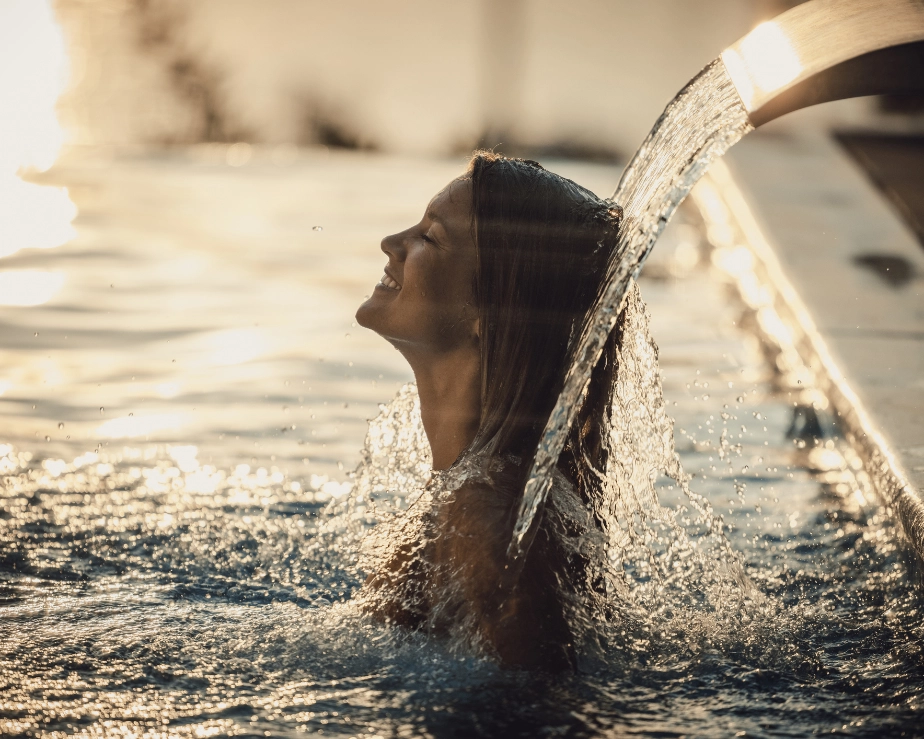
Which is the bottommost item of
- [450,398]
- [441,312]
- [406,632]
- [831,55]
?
[406,632]

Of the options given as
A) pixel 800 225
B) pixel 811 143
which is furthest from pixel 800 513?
pixel 811 143

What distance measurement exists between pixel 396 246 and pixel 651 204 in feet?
1.90

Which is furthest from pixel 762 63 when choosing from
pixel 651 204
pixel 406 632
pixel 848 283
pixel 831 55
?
pixel 848 283

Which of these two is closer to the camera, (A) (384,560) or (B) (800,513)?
(A) (384,560)

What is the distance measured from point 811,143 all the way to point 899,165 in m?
0.92

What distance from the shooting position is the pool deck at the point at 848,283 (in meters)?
3.98

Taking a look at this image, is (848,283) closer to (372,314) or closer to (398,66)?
(372,314)

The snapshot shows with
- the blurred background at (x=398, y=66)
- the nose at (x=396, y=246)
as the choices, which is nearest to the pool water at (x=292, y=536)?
the nose at (x=396, y=246)

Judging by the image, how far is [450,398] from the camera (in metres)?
2.69

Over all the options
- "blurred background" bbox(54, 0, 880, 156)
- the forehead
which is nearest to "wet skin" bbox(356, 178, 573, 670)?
the forehead

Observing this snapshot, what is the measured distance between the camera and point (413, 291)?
8.64 ft

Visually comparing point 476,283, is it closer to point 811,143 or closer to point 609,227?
point 609,227

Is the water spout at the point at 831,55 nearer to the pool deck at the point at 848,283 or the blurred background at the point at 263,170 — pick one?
the pool deck at the point at 848,283

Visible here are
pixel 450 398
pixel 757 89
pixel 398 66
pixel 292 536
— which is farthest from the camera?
pixel 398 66
